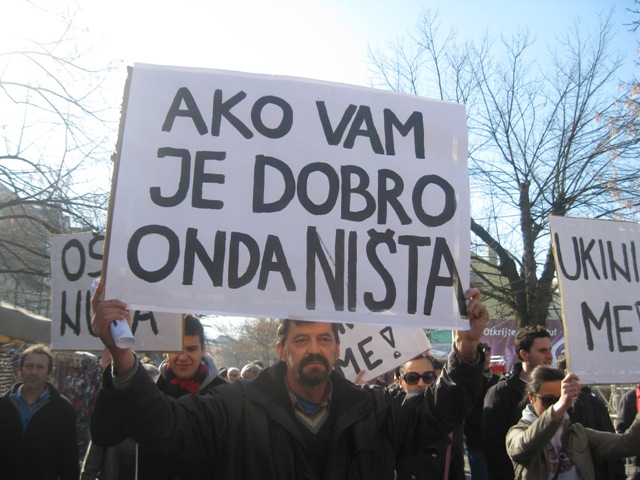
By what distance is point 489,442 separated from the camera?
5.46m

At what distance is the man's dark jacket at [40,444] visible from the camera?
5.10 metres

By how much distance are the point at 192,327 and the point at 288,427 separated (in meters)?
2.02

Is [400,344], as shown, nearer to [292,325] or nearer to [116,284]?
[292,325]

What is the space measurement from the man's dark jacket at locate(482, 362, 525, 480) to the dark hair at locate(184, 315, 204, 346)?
2482 millimetres

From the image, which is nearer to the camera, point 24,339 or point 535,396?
point 535,396

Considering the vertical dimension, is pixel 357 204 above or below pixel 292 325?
above

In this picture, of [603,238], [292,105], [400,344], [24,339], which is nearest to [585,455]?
[603,238]

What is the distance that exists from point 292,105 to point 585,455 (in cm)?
278

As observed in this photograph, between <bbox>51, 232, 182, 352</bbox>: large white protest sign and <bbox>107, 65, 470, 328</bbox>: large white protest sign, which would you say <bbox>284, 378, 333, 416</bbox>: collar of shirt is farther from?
<bbox>51, 232, 182, 352</bbox>: large white protest sign

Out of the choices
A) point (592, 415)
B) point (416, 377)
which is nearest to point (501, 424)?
point (592, 415)

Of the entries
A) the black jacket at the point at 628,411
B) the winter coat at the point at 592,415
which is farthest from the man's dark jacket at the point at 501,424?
the black jacket at the point at 628,411

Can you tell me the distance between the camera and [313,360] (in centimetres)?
287

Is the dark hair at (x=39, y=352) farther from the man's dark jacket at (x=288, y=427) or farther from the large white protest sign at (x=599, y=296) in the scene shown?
the large white protest sign at (x=599, y=296)

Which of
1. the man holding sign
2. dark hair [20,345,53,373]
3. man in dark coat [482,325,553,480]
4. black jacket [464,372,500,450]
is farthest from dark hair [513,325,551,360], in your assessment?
dark hair [20,345,53,373]
